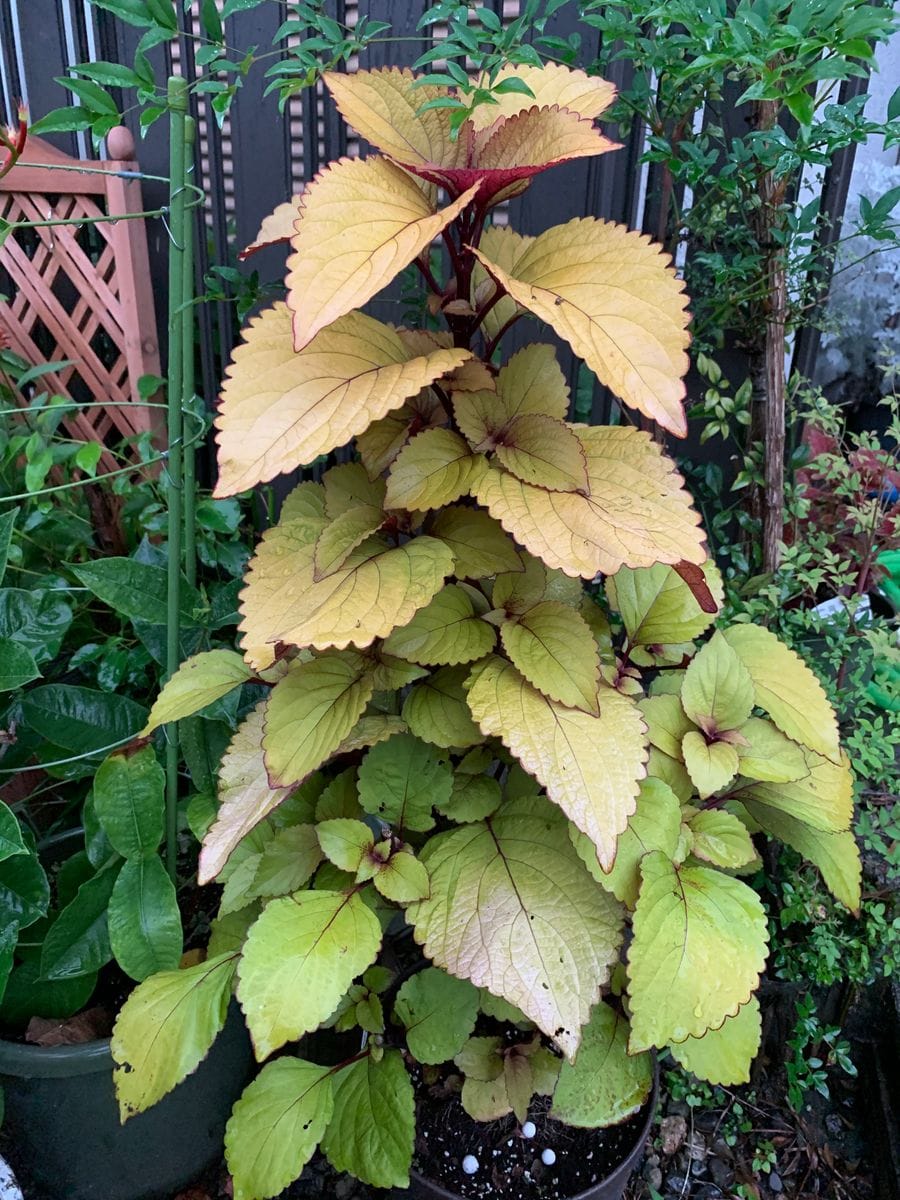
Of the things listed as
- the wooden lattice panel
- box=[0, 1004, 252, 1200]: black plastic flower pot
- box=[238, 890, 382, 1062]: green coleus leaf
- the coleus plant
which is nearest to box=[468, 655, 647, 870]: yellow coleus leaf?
the coleus plant

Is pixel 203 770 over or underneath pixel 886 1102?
over

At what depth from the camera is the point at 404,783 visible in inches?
35.9

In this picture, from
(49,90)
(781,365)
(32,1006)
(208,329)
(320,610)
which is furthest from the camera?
(49,90)

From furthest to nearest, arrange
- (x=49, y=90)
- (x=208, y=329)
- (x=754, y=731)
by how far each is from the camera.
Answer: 1. (x=49, y=90)
2. (x=208, y=329)
3. (x=754, y=731)

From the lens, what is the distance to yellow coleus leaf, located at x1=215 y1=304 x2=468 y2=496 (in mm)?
670

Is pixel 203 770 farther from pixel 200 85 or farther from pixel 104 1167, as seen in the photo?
pixel 200 85

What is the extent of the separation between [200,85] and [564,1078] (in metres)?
1.16

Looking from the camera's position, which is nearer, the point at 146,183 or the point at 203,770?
the point at 203,770

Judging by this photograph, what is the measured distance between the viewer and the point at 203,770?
3.75ft

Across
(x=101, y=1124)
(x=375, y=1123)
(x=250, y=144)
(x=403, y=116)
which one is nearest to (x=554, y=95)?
(x=403, y=116)

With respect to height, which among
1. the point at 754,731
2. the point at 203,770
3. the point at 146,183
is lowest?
the point at 203,770

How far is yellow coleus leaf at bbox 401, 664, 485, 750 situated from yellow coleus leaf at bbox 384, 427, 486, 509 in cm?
20

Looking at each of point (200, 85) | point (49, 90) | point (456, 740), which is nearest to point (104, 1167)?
point (456, 740)

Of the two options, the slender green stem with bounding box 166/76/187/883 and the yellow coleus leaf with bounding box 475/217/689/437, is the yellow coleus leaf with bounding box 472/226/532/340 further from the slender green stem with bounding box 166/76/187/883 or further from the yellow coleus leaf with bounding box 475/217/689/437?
the slender green stem with bounding box 166/76/187/883
